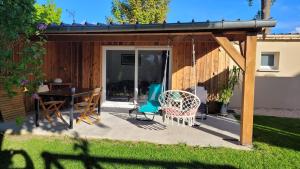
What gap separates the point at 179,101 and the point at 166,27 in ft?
6.01

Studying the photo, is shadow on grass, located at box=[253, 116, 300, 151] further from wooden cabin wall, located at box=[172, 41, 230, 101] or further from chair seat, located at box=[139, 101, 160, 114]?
chair seat, located at box=[139, 101, 160, 114]

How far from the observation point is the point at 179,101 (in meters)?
7.06

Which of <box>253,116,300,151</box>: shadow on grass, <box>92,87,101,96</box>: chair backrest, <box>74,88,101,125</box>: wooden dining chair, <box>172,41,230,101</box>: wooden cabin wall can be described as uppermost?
<box>172,41,230,101</box>: wooden cabin wall

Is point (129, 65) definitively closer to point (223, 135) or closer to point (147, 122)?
point (147, 122)

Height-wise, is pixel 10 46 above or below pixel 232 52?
below

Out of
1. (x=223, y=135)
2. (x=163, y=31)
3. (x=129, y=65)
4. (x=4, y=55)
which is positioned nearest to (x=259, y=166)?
(x=223, y=135)

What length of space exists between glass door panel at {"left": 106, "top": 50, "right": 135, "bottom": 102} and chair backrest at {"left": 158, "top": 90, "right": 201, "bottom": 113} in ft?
Result: 13.2

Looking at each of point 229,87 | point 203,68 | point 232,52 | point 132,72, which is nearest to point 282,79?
point 229,87

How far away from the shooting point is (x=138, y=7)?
20.3m

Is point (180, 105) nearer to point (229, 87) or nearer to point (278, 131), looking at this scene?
point (278, 131)

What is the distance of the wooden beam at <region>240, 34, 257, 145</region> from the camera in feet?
20.2

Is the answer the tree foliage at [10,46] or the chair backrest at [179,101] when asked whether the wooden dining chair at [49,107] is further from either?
the tree foliage at [10,46]

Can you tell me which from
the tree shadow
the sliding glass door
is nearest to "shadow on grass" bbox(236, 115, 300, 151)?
the sliding glass door

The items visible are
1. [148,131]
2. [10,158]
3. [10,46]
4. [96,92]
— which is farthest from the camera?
[96,92]
